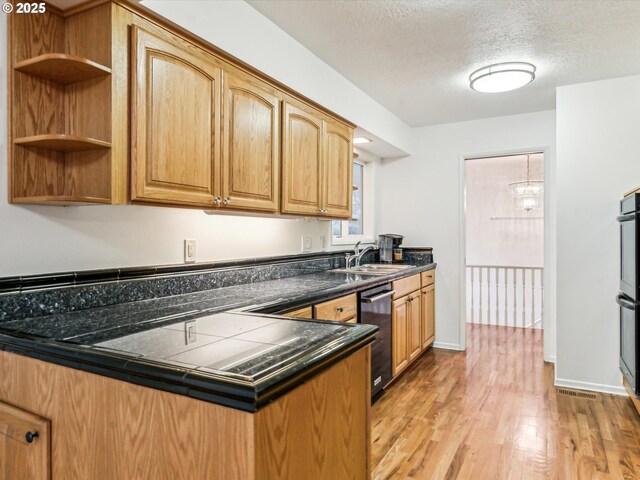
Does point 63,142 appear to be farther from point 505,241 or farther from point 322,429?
point 505,241

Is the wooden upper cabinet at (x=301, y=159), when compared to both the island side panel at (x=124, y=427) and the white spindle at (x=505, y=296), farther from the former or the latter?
the white spindle at (x=505, y=296)

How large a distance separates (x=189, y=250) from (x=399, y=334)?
1.88 meters

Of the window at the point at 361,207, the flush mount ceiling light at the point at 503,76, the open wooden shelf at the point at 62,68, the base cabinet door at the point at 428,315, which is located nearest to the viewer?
the open wooden shelf at the point at 62,68

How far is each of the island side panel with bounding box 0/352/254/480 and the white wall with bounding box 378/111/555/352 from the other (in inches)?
152

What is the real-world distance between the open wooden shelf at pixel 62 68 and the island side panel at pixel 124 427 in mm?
978

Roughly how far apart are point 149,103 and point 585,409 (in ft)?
10.8

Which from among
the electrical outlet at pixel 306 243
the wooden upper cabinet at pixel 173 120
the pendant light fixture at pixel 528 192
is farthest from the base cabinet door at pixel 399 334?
the pendant light fixture at pixel 528 192

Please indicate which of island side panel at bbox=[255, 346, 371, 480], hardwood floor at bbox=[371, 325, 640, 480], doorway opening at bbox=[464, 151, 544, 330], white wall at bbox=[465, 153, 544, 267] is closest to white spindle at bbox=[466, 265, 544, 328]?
doorway opening at bbox=[464, 151, 544, 330]

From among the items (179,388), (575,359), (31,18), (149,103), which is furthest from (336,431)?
(575,359)

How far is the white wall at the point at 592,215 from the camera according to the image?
3104 mm

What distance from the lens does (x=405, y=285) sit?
136 inches

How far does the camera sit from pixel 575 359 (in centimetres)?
325

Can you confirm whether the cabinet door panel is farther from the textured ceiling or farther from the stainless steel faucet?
the textured ceiling

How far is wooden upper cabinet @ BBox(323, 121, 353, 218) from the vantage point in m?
2.88
